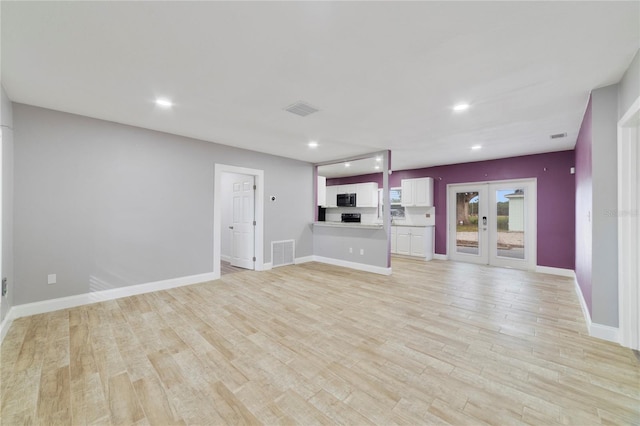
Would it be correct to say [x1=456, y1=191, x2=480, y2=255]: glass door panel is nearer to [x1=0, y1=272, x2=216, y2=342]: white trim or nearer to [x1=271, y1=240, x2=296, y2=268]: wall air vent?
[x1=271, y1=240, x2=296, y2=268]: wall air vent

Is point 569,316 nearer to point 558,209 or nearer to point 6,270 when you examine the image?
point 558,209

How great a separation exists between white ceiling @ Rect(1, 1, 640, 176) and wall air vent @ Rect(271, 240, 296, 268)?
3055 mm

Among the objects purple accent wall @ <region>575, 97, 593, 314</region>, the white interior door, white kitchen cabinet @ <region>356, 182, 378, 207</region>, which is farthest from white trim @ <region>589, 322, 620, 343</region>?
white kitchen cabinet @ <region>356, 182, 378, 207</region>

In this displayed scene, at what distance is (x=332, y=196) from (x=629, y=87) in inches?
294

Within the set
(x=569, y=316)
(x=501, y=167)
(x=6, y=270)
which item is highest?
(x=501, y=167)

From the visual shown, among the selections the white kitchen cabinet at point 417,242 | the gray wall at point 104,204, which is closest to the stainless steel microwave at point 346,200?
the white kitchen cabinet at point 417,242

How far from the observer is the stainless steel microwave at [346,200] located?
8586 mm

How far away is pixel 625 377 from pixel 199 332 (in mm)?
3884

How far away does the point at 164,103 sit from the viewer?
3.10 metres

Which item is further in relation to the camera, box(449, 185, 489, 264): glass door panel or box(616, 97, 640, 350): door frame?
box(449, 185, 489, 264): glass door panel

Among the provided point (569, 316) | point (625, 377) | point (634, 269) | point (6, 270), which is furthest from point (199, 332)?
point (569, 316)

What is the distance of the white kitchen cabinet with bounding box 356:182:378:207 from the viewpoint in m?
8.33

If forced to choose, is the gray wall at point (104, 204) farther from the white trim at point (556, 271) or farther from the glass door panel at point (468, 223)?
the white trim at point (556, 271)

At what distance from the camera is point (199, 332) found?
276cm
